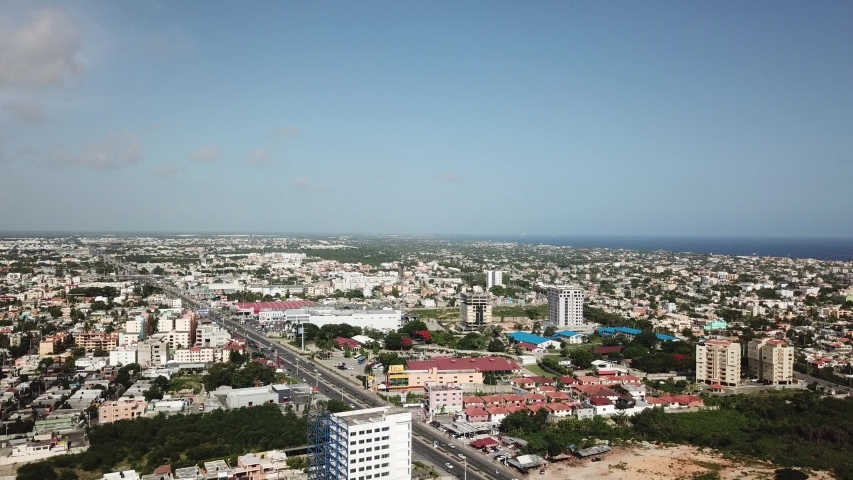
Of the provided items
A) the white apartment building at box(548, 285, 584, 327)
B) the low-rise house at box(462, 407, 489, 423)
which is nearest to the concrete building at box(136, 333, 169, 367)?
the low-rise house at box(462, 407, 489, 423)

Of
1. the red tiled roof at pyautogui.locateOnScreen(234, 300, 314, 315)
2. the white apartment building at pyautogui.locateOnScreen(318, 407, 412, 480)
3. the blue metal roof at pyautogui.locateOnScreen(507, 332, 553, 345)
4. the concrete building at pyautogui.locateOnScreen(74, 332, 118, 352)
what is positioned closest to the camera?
the white apartment building at pyautogui.locateOnScreen(318, 407, 412, 480)

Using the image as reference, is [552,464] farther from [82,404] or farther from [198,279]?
[198,279]

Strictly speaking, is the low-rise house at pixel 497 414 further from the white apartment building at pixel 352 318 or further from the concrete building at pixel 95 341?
the concrete building at pixel 95 341

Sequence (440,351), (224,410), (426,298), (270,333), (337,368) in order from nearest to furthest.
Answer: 1. (224,410)
2. (337,368)
3. (440,351)
4. (270,333)
5. (426,298)

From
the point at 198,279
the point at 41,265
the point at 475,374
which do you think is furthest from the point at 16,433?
the point at 41,265

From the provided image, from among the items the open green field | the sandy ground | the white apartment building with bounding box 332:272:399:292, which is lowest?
the open green field

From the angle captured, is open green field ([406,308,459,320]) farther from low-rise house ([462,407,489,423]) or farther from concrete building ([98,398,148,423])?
concrete building ([98,398,148,423])

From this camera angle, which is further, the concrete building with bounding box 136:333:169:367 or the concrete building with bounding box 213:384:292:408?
the concrete building with bounding box 136:333:169:367
